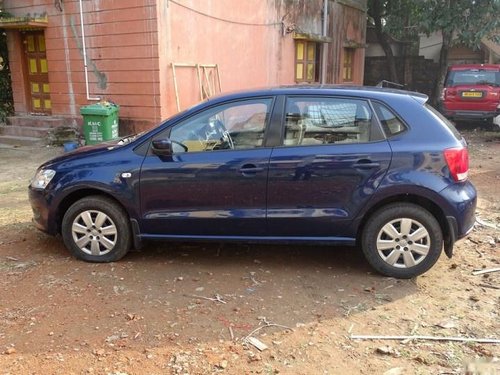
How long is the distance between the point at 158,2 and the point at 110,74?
6.23 ft

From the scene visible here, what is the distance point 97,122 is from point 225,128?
6.06m

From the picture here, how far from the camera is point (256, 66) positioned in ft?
42.8

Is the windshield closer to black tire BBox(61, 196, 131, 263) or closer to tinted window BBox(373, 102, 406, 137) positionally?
tinted window BBox(373, 102, 406, 137)

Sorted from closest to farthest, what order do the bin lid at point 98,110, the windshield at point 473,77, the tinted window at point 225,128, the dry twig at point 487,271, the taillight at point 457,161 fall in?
the taillight at point 457,161, the tinted window at point 225,128, the dry twig at point 487,271, the bin lid at point 98,110, the windshield at point 473,77

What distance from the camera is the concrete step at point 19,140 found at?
1127 cm

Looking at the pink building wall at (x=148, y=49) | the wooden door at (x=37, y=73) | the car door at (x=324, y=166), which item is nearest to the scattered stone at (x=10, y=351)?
the car door at (x=324, y=166)

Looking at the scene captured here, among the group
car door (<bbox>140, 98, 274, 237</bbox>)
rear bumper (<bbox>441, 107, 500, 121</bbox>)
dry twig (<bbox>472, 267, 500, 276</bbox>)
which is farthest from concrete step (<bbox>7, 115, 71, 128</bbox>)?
rear bumper (<bbox>441, 107, 500, 121</bbox>)

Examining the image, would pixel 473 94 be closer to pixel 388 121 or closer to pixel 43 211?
pixel 388 121

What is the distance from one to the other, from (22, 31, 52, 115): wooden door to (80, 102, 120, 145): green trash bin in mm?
2756

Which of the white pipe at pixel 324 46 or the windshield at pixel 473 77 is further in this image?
the white pipe at pixel 324 46

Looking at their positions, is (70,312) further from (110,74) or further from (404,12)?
(404,12)

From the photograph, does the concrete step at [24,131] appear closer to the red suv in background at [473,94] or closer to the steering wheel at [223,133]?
the steering wheel at [223,133]

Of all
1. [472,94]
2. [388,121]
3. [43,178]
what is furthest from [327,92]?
[472,94]

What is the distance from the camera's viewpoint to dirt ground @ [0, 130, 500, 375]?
Answer: 3.15 meters
